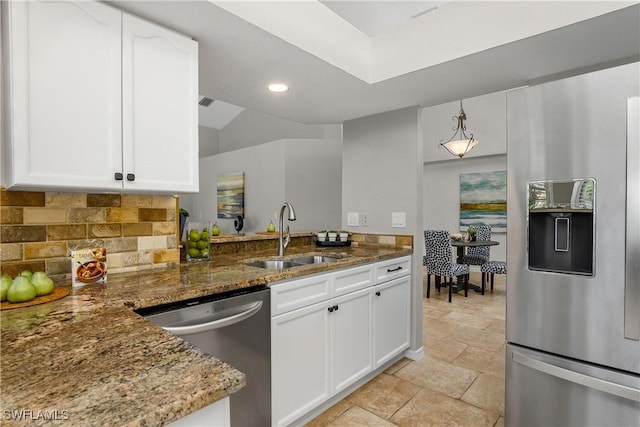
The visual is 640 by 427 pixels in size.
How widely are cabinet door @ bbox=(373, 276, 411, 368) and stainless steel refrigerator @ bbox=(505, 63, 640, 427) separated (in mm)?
904

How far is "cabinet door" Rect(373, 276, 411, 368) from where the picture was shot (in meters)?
2.37

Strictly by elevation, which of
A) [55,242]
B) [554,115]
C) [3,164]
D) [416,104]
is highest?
[416,104]

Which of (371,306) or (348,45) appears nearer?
(348,45)

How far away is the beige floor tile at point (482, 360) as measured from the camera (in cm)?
255

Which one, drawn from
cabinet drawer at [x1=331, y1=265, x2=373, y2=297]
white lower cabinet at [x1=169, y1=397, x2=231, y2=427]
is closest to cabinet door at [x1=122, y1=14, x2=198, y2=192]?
cabinet drawer at [x1=331, y1=265, x2=373, y2=297]

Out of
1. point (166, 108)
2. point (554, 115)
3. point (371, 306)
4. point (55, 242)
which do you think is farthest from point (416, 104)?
point (55, 242)

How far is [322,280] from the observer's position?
1924 mm

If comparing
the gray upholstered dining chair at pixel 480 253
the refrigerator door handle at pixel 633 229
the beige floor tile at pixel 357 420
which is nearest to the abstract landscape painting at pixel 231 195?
the gray upholstered dining chair at pixel 480 253

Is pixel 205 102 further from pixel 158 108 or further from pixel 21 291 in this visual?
pixel 21 291

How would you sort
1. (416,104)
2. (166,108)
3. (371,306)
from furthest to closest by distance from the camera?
(416,104) → (371,306) → (166,108)

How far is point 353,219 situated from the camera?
3.16 m

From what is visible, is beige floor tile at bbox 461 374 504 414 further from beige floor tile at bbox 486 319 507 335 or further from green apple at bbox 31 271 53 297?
green apple at bbox 31 271 53 297

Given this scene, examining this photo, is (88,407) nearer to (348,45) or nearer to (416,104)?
(348,45)

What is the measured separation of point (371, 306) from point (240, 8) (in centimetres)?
191
